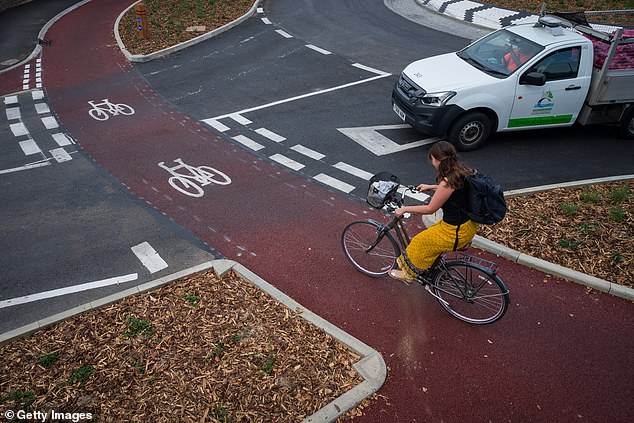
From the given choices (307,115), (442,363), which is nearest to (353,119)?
(307,115)

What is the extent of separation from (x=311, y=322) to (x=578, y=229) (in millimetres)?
4236

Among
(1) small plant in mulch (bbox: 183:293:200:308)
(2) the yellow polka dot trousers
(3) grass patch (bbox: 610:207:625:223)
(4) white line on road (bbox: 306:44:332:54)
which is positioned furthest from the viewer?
(4) white line on road (bbox: 306:44:332:54)

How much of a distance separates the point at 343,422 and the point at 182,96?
10.3m

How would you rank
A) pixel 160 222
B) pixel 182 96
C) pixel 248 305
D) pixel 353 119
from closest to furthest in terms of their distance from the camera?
1. pixel 248 305
2. pixel 160 222
3. pixel 353 119
4. pixel 182 96

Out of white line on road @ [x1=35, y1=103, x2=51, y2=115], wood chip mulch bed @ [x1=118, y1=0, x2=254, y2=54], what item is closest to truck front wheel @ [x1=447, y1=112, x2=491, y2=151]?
white line on road @ [x1=35, y1=103, x2=51, y2=115]

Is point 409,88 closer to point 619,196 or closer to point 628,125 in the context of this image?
point 619,196

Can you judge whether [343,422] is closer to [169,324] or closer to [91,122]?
[169,324]

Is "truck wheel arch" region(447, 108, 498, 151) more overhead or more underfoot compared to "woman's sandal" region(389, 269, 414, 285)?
more overhead

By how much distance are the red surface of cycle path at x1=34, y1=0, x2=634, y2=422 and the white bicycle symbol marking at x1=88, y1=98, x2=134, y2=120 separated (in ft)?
6.42

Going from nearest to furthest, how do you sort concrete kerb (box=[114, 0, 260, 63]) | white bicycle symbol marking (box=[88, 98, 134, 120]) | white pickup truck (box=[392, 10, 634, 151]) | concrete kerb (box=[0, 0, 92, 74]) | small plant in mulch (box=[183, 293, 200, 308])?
small plant in mulch (box=[183, 293, 200, 308]), white pickup truck (box=[392, 10, 634, 151]), white bicycle symbol marking (box=[88, 98, 134, 120]), concrete kerb (box=[114, 0, 260, 63]), concrete kerb (box=[0, 0, 92, 74])

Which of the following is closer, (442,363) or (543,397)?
(543,397)

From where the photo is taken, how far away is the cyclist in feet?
15.9

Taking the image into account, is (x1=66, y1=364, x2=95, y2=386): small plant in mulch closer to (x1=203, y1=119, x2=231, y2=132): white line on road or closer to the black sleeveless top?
the black sleeveless top

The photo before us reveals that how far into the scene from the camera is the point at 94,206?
829 cm
